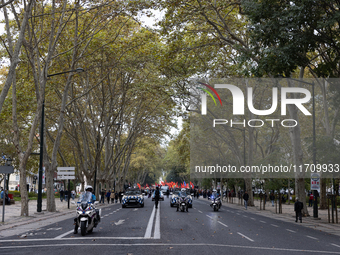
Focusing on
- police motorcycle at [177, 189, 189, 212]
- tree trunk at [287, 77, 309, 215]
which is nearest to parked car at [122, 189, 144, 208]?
police motorcycle at [177, 189, 189, 212]

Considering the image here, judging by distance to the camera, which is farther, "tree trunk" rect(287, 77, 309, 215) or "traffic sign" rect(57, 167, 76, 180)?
"traffic sign" rect(57, 167, 76, 180)

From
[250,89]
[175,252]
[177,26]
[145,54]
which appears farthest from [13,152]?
[175,252]

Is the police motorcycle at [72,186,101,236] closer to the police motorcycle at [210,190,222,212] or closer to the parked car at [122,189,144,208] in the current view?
the police motorcycle at [210,190,222,212]

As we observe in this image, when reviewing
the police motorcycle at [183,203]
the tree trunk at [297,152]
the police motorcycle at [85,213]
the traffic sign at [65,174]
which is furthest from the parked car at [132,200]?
the police motorcycle at [85,213]

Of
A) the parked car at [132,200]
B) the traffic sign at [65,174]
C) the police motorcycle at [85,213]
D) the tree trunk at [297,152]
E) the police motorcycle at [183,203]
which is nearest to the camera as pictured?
the police motorcycle at [85,213]

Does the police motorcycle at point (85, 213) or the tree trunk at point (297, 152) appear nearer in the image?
the police motorcycle at point (85, 213)

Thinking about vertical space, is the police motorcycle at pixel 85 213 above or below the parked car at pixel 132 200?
above

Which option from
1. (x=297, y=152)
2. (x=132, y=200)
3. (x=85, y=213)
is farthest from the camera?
(x=132, y=200)

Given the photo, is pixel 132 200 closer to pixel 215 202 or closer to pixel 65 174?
pixel 65 174

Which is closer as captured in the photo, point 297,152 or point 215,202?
point 297,152

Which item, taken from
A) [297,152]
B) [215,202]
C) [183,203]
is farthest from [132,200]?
[297,152]

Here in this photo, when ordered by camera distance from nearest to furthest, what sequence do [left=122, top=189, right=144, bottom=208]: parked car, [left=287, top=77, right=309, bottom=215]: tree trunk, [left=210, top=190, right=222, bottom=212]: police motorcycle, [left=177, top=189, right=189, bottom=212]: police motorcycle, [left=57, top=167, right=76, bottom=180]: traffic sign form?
[left=287, top=77, right=309, bottom=215]: tree trunk, [left=177, top=189, right=189, bottom=212]: police motorcycle, [left=210, top=190, right=222, bottom=212]: police motorcycle, [left=57, top=167, right=76, bottom=180]: traffic sign, [left=122, top=189, right=144, bottom=208]: parked car

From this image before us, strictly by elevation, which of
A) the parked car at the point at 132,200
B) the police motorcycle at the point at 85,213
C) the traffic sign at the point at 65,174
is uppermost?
the traffic sign at the point at 65,174

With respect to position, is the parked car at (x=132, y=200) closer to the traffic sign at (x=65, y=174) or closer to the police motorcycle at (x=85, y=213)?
the traffic sign at (x=65, y=174)
